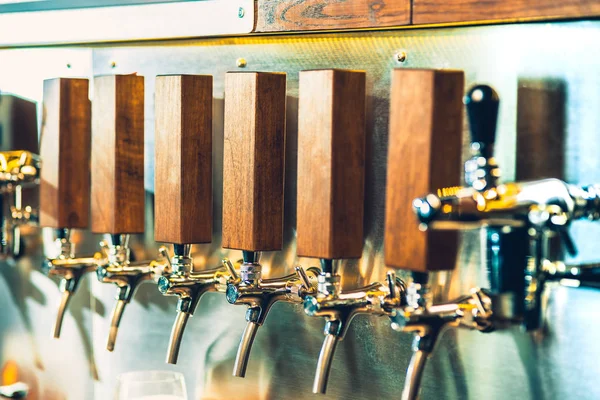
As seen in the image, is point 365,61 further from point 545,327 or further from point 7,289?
point 7,289

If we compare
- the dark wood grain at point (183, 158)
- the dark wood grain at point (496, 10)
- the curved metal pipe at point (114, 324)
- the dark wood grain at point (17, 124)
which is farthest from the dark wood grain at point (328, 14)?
A: the dark wood grain at point (17, 124)

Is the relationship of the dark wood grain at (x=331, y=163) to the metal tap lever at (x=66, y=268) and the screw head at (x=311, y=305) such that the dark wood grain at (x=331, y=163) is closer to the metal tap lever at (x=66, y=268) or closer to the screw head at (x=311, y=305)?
the screw head at (x=311, y=305)

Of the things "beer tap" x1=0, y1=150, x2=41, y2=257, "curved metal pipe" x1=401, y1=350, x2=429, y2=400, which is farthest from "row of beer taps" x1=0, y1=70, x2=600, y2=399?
"beer tap" x1=0, y1=150, x2=41, y2=257

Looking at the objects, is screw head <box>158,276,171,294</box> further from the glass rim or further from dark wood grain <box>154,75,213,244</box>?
the glass rim

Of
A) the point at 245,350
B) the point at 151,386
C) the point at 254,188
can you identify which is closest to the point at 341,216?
the point at 254,188

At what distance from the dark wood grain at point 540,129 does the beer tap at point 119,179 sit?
25.0 inches

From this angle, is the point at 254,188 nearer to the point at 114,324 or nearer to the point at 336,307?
the point at 336,307

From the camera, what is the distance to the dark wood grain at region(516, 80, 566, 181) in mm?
1053

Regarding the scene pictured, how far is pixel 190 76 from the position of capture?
1.32 meters

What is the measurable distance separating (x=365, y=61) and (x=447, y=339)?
1.34 feet

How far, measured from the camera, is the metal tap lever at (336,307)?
1.14 m

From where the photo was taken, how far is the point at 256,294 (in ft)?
4.14

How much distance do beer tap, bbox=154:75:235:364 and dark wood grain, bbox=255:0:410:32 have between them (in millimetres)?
140

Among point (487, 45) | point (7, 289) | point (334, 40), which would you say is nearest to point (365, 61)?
Result: point (334, 40)
